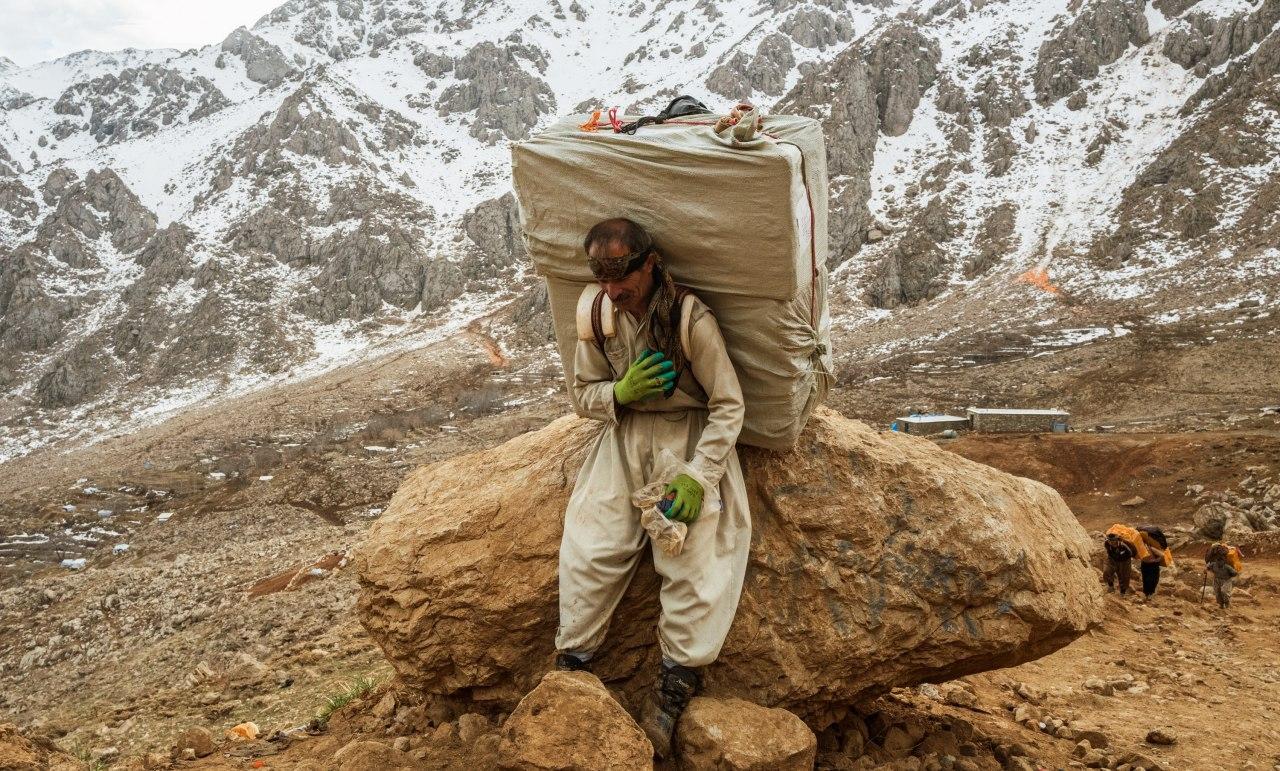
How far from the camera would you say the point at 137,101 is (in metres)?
74.4

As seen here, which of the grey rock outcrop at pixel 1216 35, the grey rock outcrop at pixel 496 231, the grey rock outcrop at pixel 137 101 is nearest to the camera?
the grey rock outcrop at pixel 1216 35

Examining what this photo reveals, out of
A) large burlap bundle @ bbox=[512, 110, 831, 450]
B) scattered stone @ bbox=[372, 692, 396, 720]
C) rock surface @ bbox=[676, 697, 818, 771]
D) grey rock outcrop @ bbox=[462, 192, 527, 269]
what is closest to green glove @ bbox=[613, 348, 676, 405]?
large burlap bundle @ bbox=[512, 110, 831, 450]

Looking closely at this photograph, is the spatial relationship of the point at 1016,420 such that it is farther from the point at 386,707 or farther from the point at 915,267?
the point at 915,267

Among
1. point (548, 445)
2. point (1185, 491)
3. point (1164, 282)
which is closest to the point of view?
point (548, 445)

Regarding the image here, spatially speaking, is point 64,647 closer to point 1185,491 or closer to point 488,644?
point 488,644

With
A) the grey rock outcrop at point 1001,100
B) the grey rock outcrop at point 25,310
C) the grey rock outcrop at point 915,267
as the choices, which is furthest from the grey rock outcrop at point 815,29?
the grey rock outcrop at point 25,310

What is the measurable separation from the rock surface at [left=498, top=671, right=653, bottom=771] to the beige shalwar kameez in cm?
39

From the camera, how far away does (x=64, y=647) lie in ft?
33.1

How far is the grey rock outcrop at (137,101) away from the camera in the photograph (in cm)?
7062

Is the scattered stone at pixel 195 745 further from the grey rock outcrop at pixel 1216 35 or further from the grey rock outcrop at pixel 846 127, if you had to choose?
the grey rock outcrop at pixel 1216 35

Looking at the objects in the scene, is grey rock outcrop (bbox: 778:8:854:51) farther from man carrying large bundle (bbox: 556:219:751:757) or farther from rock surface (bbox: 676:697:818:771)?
rock surface (bbox: 676:697:818:771)

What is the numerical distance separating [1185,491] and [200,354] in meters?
43.1

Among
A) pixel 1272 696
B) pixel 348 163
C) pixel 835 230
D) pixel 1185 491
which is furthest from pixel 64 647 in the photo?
pixel 348 163

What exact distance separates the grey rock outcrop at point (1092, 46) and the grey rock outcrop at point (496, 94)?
38919 millimetres
